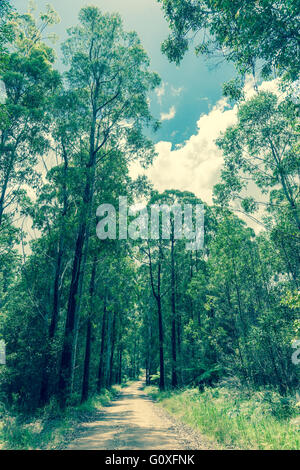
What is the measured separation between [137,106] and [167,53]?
550 cm

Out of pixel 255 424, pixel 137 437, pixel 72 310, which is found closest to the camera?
pixel 255 424

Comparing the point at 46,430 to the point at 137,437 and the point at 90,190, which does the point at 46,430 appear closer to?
the point at 137,437

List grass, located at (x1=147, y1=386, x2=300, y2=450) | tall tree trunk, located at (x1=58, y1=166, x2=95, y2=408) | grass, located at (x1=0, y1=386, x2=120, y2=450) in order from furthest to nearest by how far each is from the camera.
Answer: tall tree trunk, located at (x1=58, y1=166, x2=95, y2=408), grass, located at (x1=0, y1=386, x2=120, y2=450), grass, located at (x1=147, y1=386, x2=300, y2=450)

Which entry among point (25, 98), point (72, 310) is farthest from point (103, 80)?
point (72, 310)

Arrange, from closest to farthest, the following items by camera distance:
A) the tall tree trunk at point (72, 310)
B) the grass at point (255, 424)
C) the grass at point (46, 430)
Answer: the grass at point (255, 424) → the grass at point (46, 430) → the tall tree trunk at point (72, 310)

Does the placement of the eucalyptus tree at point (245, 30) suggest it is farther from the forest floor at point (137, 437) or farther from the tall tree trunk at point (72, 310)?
the forest floor at point (137, 437)

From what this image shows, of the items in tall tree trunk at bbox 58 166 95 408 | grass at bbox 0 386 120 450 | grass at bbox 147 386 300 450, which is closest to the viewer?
grass at bbox 147 386 300 450

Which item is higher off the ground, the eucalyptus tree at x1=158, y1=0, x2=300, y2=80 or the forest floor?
the eucalyptus tree at x1=158, y1=0, x2=300, y2=80

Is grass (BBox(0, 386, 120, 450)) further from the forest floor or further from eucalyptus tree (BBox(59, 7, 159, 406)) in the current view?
eucalyptus tree (BBox(59, 7, 159, 406))

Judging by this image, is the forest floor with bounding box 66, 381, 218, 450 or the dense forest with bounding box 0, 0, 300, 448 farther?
the dense forest with bounding box 0, 0, 300, 448

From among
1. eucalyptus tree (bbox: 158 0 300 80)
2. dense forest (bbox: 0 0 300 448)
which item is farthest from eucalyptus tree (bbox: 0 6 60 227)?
eucalyptus tree (bbox: 158 0 300 80)

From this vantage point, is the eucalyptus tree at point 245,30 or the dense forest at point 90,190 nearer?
the eucalyptus tree at point 245,30

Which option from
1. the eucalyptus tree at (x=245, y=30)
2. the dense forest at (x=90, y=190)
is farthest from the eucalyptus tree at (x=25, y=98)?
the eucalyptus tree at (x=245, y=30)

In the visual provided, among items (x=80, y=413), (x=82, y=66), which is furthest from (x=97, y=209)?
(x=80, y=413)
